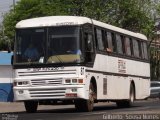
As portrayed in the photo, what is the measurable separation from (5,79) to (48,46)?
18.6 m

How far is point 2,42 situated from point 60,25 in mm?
52973

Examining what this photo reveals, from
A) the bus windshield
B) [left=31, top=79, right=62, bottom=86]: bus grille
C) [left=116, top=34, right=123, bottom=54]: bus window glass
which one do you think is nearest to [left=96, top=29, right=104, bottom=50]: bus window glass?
the bus windshield

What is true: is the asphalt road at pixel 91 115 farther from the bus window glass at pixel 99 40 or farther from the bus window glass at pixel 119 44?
the bus window glass at pixel 119 44

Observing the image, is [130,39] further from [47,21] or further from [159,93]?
[159,93]

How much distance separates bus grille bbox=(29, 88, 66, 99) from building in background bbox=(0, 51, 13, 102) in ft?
58.4

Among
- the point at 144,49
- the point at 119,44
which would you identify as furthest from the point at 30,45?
the point at 144,49

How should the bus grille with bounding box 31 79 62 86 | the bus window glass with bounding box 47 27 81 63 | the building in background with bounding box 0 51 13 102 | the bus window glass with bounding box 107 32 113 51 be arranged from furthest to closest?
the building in background with bounding box 0 51 13 102, the bus window glass with bounding box 107 32 113 51, the bus grille with bounding box 31 79 62 86, the bus window glass with bounding box 47 27 81 63

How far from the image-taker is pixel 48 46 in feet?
74.1

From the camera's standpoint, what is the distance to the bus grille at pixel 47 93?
2247cm

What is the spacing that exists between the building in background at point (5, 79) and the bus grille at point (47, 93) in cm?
1779

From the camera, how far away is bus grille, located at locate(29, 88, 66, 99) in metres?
22.5

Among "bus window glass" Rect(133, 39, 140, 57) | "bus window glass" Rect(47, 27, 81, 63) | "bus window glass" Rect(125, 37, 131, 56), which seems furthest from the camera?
"bus window glass" Rect(133, 39, 140, 57)

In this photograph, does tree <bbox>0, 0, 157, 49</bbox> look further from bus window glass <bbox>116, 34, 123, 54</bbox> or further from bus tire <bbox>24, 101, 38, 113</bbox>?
bus tire <bbox>24, 101, 38, 113</bbox>

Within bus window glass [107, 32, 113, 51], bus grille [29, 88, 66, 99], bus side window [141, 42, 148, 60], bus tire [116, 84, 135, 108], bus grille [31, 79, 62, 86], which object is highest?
bus window glass [107, 32, 113, 51]
